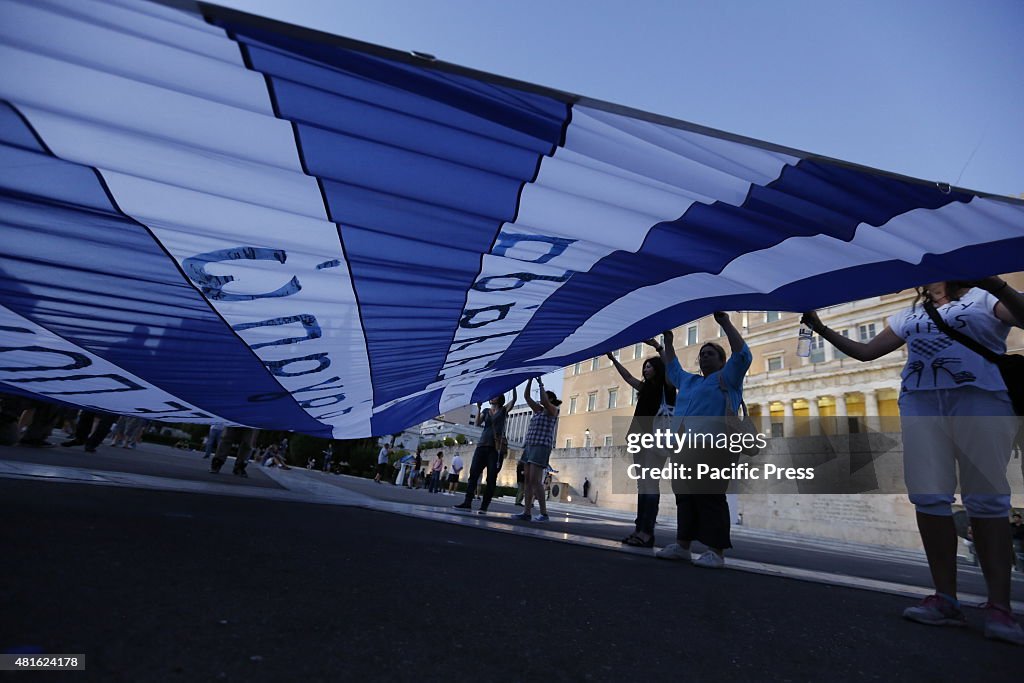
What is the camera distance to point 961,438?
2543 millimetres

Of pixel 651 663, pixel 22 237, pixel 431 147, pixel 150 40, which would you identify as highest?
pixel 431 147

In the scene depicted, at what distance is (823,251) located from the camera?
9.52 feet

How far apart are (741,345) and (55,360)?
5514 millimetres

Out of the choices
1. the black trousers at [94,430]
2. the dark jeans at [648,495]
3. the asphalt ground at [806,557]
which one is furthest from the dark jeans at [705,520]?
the black trousers at [94,430]

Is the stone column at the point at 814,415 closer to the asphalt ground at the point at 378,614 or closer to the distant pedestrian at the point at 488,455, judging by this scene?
the distant pedestrian at the point at 488,455

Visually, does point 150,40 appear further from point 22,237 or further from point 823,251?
point 823,251

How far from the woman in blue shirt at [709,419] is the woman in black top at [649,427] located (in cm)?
49

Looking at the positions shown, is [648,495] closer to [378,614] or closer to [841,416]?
[378,614]

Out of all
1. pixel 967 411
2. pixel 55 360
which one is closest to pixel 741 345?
pixel 967 411

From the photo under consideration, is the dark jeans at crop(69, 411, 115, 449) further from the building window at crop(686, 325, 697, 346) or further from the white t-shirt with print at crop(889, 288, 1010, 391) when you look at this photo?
the building window at crop(686, 325, 697, 346)

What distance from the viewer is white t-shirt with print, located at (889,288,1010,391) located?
2.51m

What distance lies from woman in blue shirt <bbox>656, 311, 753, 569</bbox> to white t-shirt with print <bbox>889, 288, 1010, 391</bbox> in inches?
39.6

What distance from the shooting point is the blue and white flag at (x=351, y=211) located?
1663 millimetres

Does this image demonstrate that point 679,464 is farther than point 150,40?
Yes
